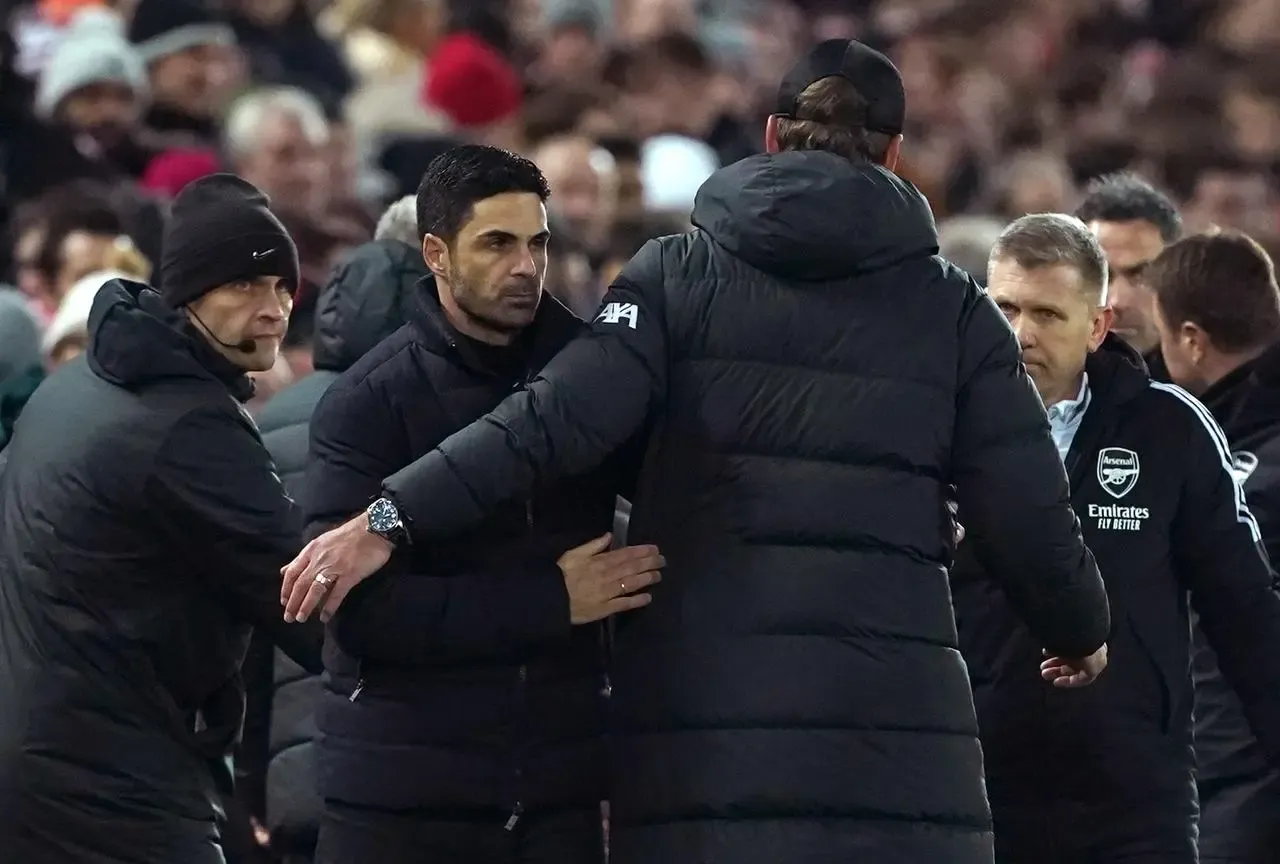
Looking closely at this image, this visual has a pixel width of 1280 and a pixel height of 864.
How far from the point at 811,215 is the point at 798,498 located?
1.73 ft

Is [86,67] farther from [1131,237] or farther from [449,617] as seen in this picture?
[449,617]

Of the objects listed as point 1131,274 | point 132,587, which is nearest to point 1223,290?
point 1131,274

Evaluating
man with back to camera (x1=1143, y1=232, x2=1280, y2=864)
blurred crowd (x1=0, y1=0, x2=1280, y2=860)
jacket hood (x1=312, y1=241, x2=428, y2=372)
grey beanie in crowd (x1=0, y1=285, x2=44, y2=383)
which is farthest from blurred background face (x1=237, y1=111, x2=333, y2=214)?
man with back to camera (x1=1143, y1=232, x2=1280, y2=864)

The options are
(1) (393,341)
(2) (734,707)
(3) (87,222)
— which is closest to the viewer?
(2) (734,707)

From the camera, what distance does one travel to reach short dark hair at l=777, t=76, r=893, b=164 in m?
4.79

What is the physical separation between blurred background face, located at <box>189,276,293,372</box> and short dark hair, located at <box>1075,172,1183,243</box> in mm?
2756

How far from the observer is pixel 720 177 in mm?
4742

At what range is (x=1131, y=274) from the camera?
273 inches

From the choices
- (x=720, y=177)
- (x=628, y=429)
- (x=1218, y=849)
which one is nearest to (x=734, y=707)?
(x=628, y=429)

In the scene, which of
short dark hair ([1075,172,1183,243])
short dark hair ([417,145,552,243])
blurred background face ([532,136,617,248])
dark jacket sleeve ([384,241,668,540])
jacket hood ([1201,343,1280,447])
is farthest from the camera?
blurred background face ([532,136,617,248])

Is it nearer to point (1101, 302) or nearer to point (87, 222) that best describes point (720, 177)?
point (1101, 302)

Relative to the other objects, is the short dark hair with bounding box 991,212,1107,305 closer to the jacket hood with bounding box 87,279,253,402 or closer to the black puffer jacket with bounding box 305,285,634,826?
the black puffer jacket with bounding box 305,285,634,826

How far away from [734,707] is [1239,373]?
2177mm

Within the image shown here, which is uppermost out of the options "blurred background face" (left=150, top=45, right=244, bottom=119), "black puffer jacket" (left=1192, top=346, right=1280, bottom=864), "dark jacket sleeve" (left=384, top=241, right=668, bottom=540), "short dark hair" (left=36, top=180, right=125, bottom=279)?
"blurred background face" (left=150, top=45, right=244, bottom=119)
